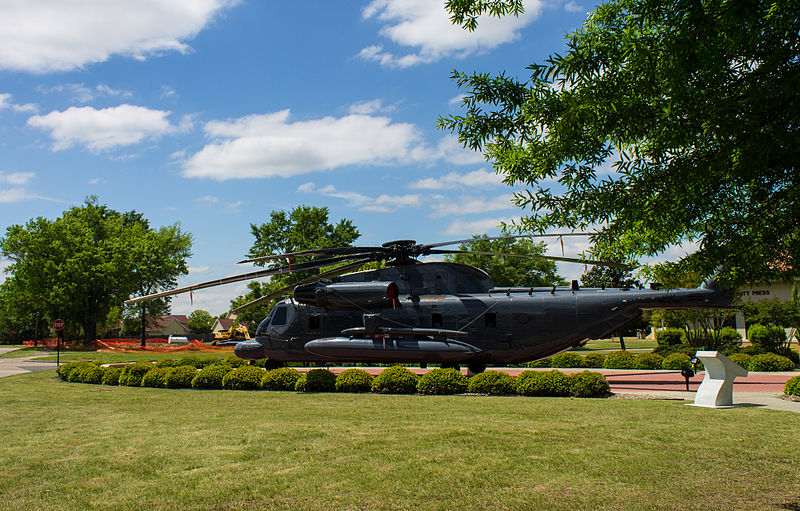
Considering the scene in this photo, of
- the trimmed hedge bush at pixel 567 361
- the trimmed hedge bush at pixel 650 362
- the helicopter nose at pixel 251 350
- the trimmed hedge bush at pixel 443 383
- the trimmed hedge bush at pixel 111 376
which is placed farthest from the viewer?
the trimmed hedge bush at pixel 567 361

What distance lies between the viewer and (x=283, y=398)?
14.9m

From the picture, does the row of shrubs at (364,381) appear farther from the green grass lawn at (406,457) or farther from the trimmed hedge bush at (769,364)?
the trimmed hedge bush at (769,364)

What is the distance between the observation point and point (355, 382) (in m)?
16.2

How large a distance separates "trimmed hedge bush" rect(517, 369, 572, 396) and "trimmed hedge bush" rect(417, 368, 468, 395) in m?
1.59

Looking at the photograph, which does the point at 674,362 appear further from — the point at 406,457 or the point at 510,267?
the point at 510,267

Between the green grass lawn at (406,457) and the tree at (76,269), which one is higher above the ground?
the tree at (76,269)

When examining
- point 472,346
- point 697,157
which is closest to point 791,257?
point 697,157

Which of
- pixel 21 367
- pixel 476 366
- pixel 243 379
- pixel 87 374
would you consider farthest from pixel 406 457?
pixel 21 367

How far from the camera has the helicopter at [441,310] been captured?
16469 millimetres

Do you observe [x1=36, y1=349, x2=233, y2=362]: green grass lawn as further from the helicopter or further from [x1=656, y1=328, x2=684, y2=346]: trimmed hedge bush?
[x1=656, y1=328, x2=684, y2=346]: trimmed hedge bush

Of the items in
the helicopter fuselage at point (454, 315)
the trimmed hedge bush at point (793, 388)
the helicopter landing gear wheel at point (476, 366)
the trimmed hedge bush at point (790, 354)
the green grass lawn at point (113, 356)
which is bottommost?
the green grass lawn at point (113, 356)

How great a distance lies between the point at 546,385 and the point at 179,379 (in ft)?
38.6

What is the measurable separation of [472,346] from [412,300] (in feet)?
7.80

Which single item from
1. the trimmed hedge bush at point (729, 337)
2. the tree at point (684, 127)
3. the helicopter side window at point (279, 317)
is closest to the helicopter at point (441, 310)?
the helicopter side window at point (279, 317)
